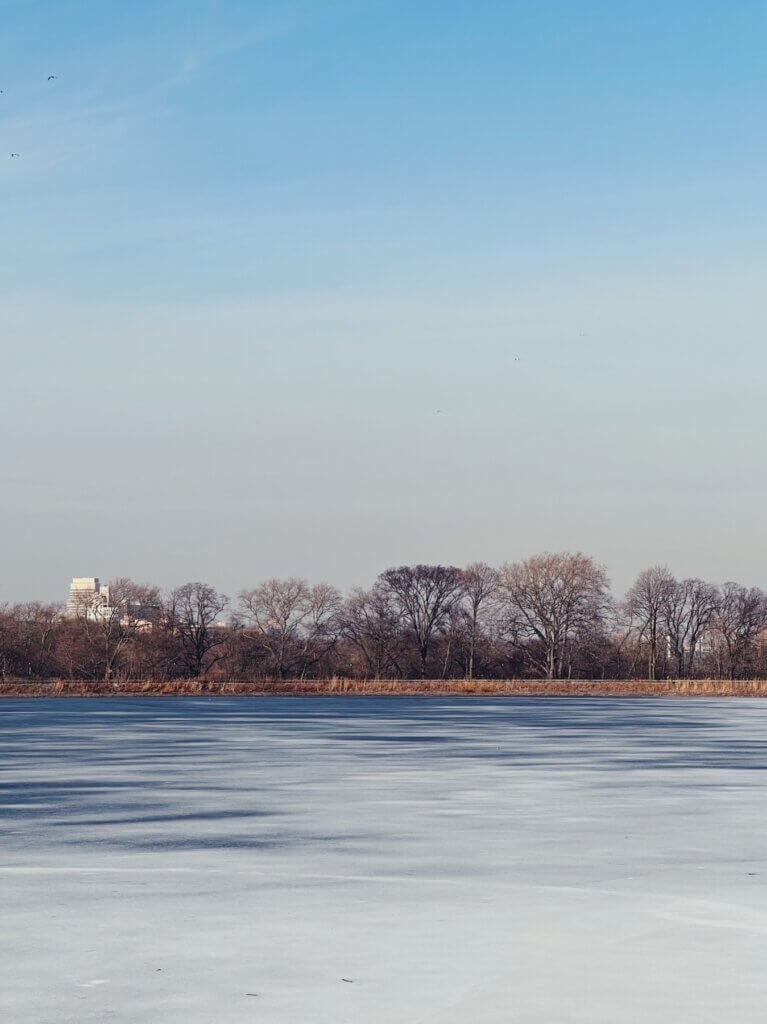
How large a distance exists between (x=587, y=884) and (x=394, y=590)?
8838 cm

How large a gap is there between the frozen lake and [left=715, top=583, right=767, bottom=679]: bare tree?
78904 mm

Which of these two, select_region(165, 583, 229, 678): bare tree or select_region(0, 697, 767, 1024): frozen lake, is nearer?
select_region(0, 697, 767, 1024): frozen lake

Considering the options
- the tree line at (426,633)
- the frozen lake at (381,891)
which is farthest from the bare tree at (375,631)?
the frozen lake at (381,891)

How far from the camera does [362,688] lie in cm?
6762

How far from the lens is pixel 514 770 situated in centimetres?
1911

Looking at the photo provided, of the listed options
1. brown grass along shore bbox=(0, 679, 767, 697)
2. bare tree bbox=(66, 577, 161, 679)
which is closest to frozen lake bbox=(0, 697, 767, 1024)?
brown grass along shore bbox=(0, 679, 767, 697)

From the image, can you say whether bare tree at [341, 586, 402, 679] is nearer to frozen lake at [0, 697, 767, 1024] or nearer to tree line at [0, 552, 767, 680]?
tree line at [0, 552, 767, 680]

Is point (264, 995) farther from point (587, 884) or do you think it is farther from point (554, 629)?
point (554, 629)

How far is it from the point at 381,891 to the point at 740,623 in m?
93.4

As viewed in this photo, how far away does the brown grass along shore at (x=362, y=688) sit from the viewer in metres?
61.9

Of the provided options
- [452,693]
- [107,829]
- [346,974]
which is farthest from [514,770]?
[452,693]

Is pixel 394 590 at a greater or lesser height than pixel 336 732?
greater

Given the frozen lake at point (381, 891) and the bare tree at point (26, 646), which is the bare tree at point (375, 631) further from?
the frozen lake at point (381, 891)

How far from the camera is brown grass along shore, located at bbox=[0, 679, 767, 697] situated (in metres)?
61.9
